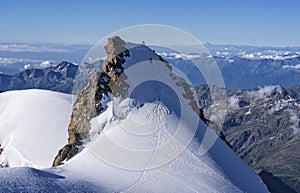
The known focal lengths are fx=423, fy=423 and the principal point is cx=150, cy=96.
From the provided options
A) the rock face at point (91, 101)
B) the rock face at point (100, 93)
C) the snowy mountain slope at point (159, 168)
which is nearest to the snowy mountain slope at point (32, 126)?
the rock face at point (91, 101)

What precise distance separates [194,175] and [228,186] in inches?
189

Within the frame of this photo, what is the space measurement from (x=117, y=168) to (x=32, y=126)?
4575cm

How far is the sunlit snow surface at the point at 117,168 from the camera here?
155 feet

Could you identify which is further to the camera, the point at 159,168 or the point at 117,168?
the point at 159,168

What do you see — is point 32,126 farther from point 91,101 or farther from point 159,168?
point 159,168

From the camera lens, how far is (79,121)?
2830 inches

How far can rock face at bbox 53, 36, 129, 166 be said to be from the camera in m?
65.9

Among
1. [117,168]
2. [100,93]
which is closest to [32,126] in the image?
[100,93]

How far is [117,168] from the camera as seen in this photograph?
2135 inches

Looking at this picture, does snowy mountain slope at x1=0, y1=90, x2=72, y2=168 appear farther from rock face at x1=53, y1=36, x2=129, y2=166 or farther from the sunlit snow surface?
rock face at x1=53, y1=36, x2=129, y2=166

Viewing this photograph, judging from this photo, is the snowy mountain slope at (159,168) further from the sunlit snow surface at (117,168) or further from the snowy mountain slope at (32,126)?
the snowy mountain slope at (32,126)

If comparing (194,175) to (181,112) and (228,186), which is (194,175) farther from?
(181,112)

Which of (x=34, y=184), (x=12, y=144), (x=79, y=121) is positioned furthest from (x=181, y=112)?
(x=12, y=144)

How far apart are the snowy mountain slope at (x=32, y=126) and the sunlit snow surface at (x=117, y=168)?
0.23m
